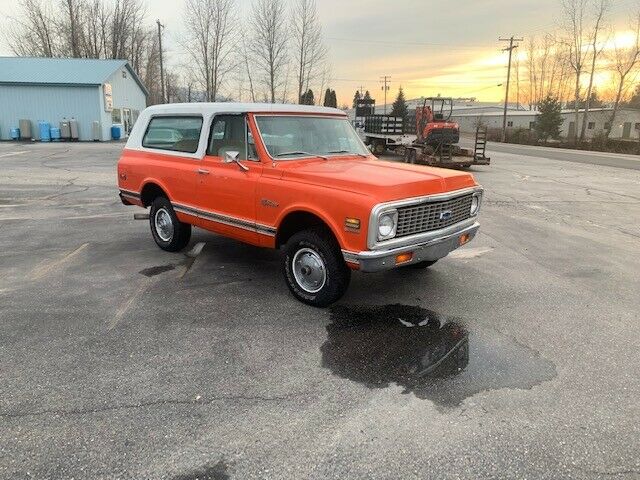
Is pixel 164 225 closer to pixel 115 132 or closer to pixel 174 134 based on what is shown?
pixel 174 134

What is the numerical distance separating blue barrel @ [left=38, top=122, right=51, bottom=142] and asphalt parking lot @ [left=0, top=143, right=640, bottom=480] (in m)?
25.5

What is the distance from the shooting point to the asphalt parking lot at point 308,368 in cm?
274

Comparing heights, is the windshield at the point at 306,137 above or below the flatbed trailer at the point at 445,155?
above

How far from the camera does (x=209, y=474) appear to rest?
102 inches

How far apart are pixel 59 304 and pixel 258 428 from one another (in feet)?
9.69

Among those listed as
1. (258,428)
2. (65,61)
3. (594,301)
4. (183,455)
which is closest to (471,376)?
(258,428)

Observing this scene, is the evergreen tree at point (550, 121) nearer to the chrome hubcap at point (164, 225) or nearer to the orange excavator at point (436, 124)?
the orange excavator at point (436, 124)

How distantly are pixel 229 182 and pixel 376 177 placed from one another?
174 cm

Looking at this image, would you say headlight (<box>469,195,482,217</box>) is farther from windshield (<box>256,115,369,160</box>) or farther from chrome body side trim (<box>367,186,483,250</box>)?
windshield (<box>256,115,369,160</box>)

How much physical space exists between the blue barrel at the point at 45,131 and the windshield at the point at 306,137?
94.0ft

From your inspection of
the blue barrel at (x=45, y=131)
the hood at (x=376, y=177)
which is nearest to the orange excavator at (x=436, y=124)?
the hood at (x=376, y=177)

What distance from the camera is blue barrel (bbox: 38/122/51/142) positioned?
28750 mm

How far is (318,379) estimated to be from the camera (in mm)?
3539

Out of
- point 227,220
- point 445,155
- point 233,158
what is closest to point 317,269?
point 227,220
